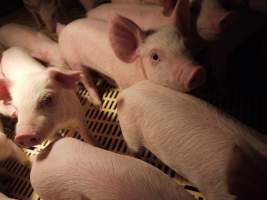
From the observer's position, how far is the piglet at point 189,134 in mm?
1069

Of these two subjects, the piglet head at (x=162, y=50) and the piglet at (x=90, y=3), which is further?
the piglet at (x=90, y=3)

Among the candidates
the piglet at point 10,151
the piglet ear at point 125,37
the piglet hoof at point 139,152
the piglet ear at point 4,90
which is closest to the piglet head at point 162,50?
the piglet ear at point 125,37

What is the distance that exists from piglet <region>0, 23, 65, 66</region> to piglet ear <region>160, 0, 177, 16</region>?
2.80 feet

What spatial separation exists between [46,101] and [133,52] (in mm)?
500

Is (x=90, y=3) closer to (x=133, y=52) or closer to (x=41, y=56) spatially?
(x=41, y=56)

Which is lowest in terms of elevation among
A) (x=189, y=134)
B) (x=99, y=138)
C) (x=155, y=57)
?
(x=99, y=138)

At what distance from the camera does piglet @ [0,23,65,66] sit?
226 centimetres

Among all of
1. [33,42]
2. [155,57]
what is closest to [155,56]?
[155,57]

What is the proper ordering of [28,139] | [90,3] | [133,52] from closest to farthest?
[28,139] → [133,52] → [90,3]

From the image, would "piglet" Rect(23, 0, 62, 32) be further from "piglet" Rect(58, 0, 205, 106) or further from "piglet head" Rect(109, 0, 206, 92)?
"piglet head" Rect(109, 0, 206, 92)

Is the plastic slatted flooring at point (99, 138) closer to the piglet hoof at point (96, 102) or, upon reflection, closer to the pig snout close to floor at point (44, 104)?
the piglet hoof at point (96, 102)

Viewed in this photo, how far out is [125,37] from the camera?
1599 mm

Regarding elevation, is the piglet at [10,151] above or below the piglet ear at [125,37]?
below

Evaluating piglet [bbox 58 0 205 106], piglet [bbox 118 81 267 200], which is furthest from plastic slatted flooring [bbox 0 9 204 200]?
piglet [bbox 118 81 267 200]
